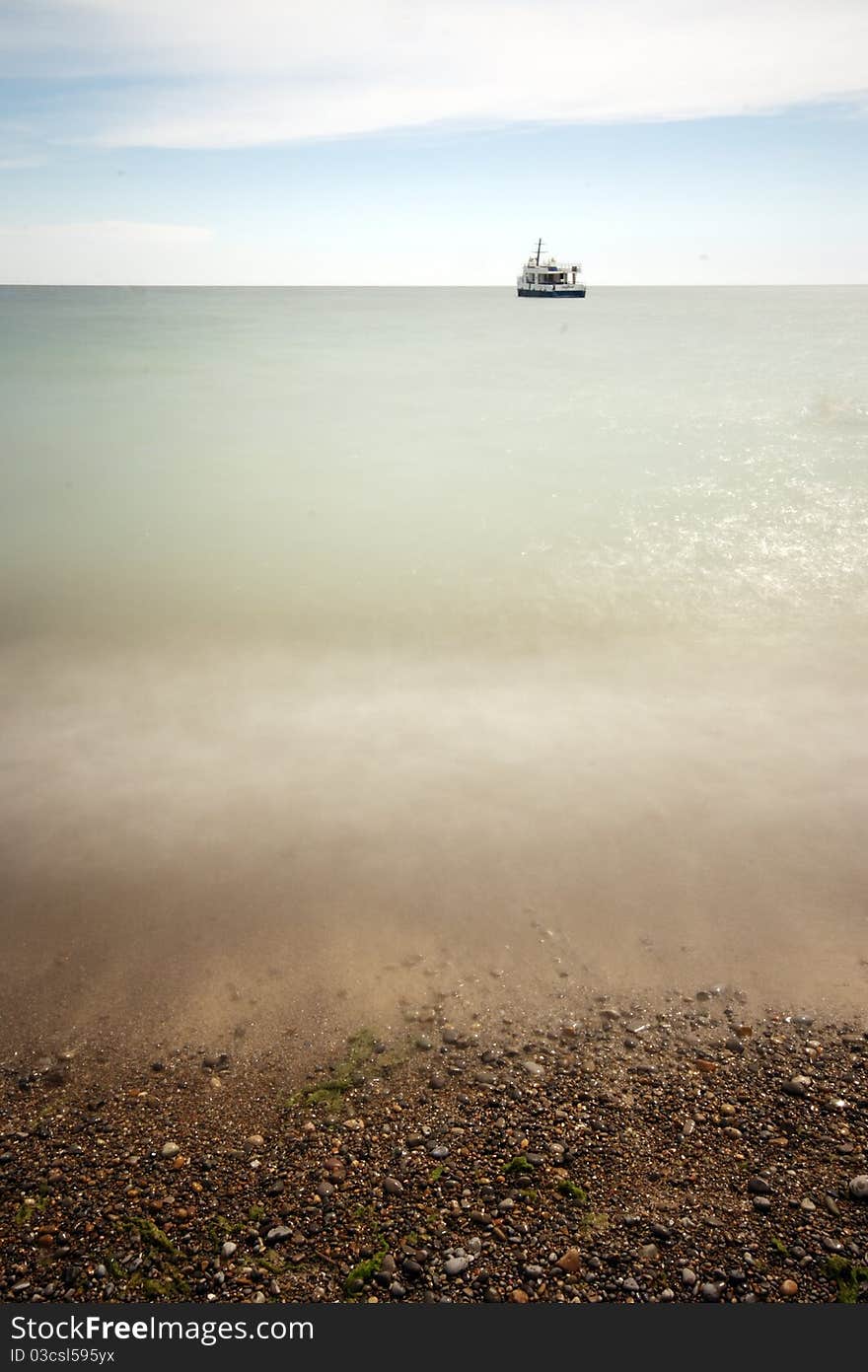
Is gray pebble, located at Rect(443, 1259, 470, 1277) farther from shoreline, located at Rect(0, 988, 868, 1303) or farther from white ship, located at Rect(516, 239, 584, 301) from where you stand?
white ship, located at Rect(516, 239, 584, 301)

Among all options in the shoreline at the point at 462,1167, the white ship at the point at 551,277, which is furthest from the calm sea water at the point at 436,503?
the white ship at the point at 551,277

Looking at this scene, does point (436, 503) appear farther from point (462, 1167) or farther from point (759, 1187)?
point (759, 1187)

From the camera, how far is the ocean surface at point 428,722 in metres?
7.80

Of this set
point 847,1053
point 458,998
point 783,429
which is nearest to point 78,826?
point 458,998

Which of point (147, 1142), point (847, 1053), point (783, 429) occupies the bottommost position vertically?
point (147, 1142)

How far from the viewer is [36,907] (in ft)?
27.4

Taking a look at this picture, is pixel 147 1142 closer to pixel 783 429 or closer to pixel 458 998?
pixel 458 998

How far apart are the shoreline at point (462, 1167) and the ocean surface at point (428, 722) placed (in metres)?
0.72

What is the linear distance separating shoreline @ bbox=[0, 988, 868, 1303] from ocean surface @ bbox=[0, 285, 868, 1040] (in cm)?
72

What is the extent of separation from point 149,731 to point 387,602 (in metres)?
6.67

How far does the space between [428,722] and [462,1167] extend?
24.0 ft

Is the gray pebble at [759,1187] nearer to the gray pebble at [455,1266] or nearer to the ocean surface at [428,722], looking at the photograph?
the gray pebble at [455,1266]

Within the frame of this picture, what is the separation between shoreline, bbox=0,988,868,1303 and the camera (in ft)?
15.8

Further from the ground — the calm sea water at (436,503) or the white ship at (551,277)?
the white ship at (551,277)
